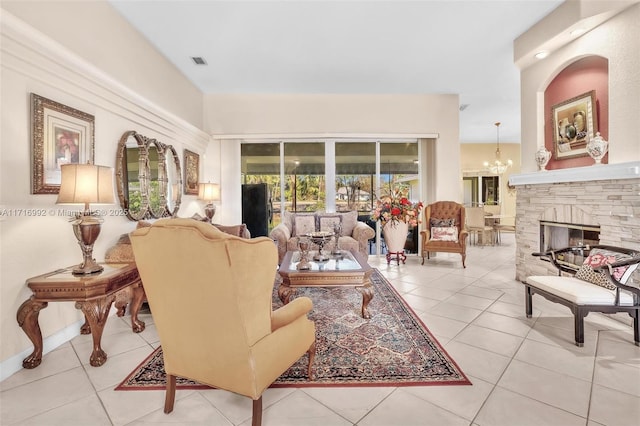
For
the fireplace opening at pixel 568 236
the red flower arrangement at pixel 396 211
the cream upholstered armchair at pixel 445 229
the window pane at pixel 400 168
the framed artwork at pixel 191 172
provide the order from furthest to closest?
the window pane at pixel 400 168, the red flower arrangement at pixel 396 211, the cream upholstered armchair at pixel 445 229, the framed artwork at pixel 191 172, the fireplace opening at pixel 568 236

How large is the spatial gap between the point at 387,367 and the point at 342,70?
4.17 meters

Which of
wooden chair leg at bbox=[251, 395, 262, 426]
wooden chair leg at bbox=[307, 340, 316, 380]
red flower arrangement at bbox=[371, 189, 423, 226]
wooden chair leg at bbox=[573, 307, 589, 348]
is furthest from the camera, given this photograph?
red flower arrangement at bbox=[371, 189, 423, 226]

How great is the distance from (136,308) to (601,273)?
409 centimetres

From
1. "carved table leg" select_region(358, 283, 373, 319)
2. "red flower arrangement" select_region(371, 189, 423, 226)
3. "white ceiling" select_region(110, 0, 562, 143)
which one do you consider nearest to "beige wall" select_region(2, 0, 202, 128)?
"white ceiling" select_region(110, 0, 562, 143)

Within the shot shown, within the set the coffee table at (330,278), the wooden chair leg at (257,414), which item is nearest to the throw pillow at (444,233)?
the coffee table at (330,278)

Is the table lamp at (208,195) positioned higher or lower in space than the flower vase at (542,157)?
lower

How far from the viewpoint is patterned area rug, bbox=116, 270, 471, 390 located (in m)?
1.85

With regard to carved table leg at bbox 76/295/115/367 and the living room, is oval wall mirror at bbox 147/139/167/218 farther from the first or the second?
carved table leg at bbox 76/295/115/367

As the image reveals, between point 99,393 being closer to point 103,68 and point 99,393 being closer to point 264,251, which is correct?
point 264,251

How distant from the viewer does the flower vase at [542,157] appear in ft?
12.0

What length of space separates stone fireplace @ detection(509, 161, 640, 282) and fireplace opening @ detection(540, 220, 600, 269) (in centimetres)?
4

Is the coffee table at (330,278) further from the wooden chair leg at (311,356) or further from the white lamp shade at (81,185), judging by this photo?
the white lamp shade at (81,185)

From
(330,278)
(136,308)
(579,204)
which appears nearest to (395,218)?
(579,204)

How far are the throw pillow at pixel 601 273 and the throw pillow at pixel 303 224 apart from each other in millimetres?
3552
